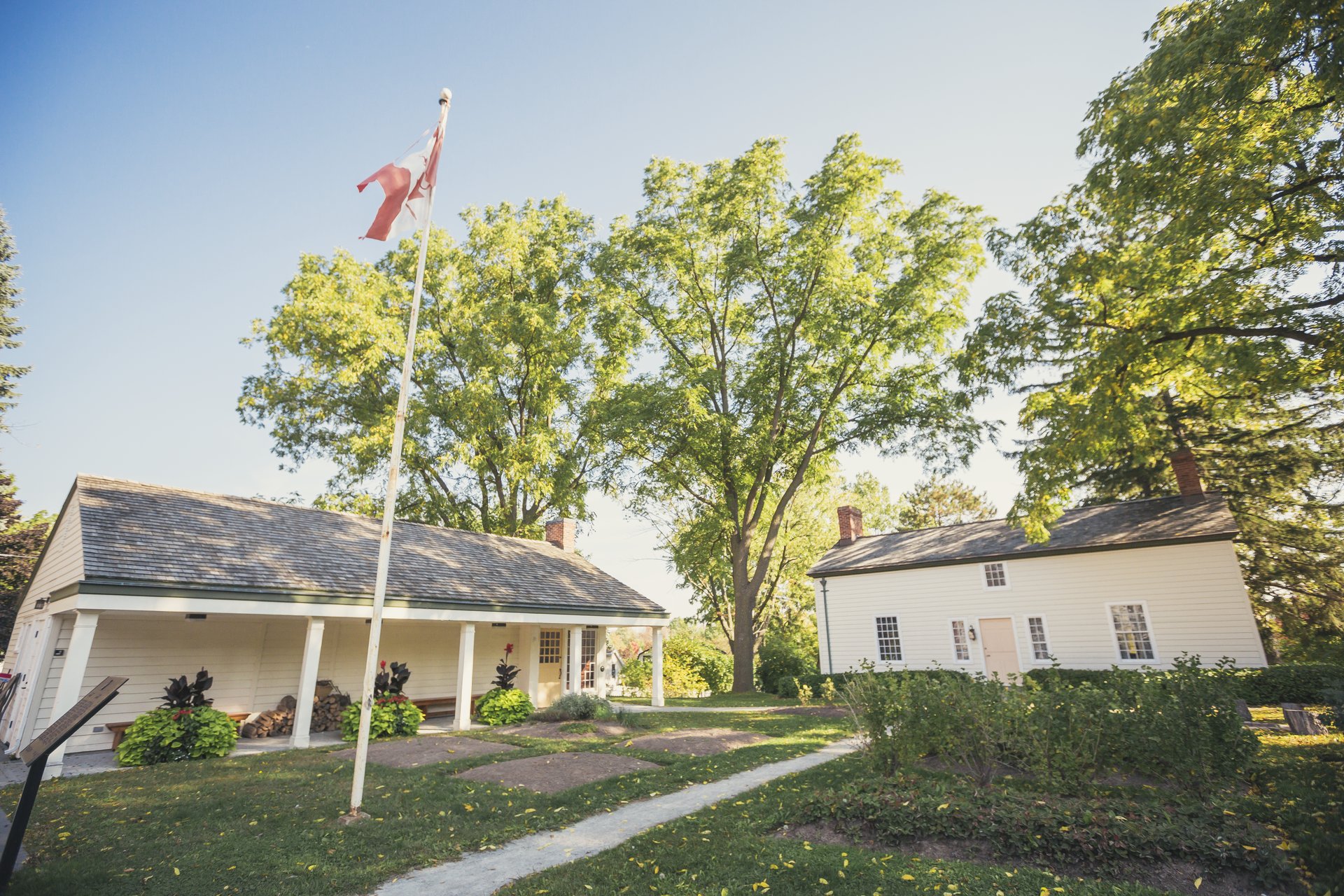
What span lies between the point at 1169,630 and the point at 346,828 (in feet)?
71.3

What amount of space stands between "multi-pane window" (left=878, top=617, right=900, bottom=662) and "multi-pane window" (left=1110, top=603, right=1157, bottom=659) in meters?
6.78

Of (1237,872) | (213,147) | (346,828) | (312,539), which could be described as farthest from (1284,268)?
(312,539)

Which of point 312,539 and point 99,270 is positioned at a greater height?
point 99,270

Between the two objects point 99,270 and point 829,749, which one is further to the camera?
point 99,270

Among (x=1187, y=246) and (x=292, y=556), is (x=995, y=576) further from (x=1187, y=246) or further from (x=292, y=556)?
(x=292, y=556)

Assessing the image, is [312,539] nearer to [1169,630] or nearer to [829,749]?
[829,749]

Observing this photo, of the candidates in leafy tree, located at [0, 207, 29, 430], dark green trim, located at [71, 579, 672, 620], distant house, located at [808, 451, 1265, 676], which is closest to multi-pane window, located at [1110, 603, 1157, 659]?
distant house, located at [808, 451, 1265, 676]

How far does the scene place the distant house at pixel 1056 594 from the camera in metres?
17.3

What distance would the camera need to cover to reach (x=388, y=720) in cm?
1225

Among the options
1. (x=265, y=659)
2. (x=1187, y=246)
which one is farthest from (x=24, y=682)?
(x=1187, y=246)

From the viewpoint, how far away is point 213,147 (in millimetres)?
10773

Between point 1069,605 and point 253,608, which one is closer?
point 253,608

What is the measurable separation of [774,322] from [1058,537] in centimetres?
1272

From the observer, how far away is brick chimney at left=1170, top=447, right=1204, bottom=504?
19.3 meters
